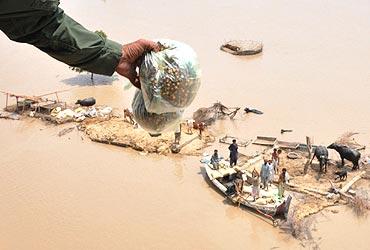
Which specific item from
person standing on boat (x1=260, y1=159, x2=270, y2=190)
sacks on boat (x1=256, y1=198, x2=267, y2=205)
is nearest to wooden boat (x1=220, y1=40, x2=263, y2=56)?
person standing on boat (x1=260, y1=159, x2=270, y2=190)

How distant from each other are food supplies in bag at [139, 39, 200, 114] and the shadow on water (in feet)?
42.9

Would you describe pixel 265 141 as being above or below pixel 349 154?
below

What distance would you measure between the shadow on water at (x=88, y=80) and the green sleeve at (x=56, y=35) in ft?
44.6

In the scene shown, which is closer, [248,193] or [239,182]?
[248,193]

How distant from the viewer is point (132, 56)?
6.63 ft

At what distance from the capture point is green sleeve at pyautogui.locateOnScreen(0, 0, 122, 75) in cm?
162

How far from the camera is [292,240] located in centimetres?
812

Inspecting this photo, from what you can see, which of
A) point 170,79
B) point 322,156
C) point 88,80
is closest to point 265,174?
point 322,156

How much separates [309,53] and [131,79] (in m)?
16.3

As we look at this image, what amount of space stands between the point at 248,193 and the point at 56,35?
7613mm

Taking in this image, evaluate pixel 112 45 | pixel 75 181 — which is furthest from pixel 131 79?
pixel 75 181

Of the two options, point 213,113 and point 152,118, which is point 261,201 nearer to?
point 213,113

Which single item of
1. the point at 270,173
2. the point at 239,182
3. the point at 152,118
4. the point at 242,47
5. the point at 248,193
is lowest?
the point at 248,193

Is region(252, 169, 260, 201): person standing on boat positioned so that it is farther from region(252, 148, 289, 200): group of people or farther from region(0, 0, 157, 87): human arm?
region(0, 0, 157, 87): human arm
